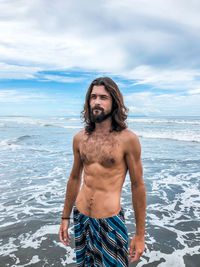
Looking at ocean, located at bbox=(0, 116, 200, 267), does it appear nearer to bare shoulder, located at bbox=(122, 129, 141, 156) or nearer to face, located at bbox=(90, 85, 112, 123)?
bare shoulder, located at bbox=(122, 129, 141, 156)

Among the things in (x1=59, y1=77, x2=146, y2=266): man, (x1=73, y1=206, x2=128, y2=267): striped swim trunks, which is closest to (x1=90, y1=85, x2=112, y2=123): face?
(x1=59, y1=77, x2=146, y2=266): man

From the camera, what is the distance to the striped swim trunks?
2.19 meters

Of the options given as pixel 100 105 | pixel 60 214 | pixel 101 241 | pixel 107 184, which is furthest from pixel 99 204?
pixel 60 214

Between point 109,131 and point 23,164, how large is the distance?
9.04m

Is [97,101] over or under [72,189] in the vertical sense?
over

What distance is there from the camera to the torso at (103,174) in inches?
89.4

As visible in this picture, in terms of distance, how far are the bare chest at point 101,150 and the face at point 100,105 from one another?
0.23 metres

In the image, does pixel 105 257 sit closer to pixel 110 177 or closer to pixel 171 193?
pixel 110 177

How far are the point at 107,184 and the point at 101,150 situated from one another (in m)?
0.36

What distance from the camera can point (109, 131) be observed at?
7.88 feet

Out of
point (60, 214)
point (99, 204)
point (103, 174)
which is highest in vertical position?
point (103, 174)

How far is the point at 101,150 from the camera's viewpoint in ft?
7.71

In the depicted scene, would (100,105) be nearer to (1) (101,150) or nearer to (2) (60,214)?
(1) (101,150)

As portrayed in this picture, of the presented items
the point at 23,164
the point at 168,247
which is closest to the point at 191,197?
the point at 168,247
